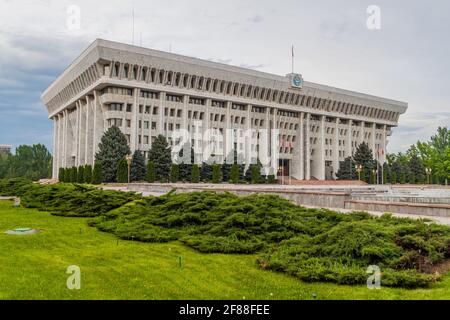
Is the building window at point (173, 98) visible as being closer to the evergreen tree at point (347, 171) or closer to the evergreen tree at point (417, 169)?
the evergreen tree at point (347, 171)

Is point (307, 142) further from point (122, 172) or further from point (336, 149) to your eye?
point (122, 172)

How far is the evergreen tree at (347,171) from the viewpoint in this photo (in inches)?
3073

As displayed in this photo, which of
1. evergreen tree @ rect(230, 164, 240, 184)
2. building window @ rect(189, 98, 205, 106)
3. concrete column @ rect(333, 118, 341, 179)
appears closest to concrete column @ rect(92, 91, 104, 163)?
building window @ rect(189, 98, 205, 106)

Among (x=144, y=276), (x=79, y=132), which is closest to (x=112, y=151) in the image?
(x=79, y=132)

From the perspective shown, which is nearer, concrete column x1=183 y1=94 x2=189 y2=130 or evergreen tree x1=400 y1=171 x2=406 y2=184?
concrete column x1=183 y1=94 x2=189 y2=130

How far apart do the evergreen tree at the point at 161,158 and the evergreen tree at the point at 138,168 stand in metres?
1.28

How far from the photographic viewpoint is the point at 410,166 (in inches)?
3376

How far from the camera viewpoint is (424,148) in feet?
302

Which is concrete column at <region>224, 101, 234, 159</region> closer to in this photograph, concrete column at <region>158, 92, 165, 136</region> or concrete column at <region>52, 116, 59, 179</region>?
concrete column at <region>158, 92, 165, 136</region>

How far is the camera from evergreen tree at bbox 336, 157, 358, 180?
78.1m

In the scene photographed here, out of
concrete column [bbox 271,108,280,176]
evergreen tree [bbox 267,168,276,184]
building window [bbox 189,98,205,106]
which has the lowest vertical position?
evergreen tree [bbox 267,168,276,184]

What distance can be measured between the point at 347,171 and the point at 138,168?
4228cm

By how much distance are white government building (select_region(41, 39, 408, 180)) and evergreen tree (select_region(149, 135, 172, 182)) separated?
13.2 ft
